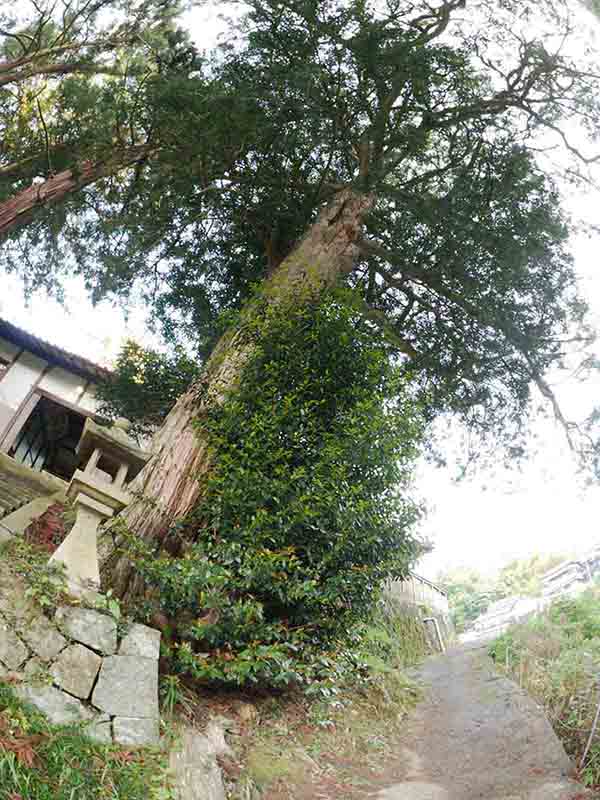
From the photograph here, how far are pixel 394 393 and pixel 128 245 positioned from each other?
5394mm

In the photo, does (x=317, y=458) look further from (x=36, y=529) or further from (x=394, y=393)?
(x=36, y=529)

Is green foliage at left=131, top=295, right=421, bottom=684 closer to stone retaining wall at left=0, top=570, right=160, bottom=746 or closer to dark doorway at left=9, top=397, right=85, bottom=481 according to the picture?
stone retaining wall at left=0, top=570, right=160, bottom=746

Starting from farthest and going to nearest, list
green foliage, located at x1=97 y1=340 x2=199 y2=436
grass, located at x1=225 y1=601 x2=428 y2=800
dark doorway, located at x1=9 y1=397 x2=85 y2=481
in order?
1. dark doorway, located at x1=9 y1=397 x2=85 y2=481
2. green foliage, located at x1=97 y1=340 x2=199 y2=436
3. grass, located at x1=225 y1=601 x2=428 y2=800

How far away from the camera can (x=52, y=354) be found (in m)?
12.4

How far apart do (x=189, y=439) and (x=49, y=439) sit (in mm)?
9618

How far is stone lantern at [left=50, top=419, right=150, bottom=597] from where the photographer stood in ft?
14.2

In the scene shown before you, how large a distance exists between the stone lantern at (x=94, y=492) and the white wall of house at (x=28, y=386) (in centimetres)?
769

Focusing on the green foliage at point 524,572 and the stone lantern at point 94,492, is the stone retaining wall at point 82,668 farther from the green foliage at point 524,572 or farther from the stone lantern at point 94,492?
the green foliage at point 524,572

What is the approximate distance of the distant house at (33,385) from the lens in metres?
12.2

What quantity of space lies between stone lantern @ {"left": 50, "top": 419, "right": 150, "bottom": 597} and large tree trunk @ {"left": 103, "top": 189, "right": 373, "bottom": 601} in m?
0.35

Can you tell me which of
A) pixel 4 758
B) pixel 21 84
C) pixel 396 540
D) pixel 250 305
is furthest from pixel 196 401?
pixel 21 84

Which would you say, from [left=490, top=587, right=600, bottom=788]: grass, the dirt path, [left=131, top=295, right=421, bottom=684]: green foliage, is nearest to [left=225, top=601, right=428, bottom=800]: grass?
the dirt path

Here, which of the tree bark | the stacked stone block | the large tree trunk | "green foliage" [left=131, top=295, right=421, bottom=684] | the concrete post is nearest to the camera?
the stacked stone block

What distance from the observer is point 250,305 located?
7.05 meters
